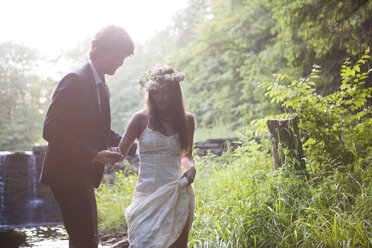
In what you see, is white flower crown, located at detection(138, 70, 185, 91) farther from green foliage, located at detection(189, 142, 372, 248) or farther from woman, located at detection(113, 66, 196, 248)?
green foliage, located at detection(189, 142, 372, 248)

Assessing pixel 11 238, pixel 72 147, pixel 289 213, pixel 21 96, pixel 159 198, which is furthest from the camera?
pixel 21 96

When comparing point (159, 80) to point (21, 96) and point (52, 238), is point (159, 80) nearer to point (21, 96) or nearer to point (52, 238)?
point (52, 238)

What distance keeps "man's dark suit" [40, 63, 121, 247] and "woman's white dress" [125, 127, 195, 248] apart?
1.04 ft

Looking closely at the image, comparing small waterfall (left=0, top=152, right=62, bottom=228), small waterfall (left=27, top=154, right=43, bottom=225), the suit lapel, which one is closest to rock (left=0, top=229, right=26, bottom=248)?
small waterfall (left=0, top=152, right=62, bottom=228)

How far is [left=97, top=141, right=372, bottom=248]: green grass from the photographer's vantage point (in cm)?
310

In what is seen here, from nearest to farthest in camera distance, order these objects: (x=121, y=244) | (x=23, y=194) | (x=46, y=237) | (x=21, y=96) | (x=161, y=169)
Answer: (x=161, y=169) < (x=121, y=244) < (x=46, y=237) < (x=23, y=194) < (x=21, y=96)

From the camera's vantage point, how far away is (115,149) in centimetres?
252

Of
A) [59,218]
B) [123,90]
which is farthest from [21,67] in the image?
[59,218]

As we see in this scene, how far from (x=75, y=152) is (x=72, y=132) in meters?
0.13

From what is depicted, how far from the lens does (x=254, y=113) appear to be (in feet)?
33.7

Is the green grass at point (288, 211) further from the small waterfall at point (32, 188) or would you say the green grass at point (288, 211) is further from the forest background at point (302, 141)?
the small waterfall at point (32, 188)

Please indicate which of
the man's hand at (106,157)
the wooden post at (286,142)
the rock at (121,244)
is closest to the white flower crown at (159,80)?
the man's hand at (106,157)

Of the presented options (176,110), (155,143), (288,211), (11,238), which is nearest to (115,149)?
(155,143)

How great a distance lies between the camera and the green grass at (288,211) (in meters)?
3.10
